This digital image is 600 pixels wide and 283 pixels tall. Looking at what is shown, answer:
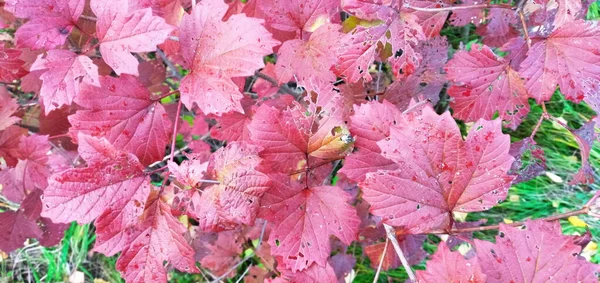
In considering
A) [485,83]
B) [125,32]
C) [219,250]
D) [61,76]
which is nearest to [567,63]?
[485,83]

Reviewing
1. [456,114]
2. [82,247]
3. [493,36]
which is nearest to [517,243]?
[456,114]

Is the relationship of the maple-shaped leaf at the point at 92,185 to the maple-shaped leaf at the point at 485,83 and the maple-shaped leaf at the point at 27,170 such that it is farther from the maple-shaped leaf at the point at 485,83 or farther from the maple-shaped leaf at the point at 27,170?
the maple-shaped leaf at the point at 485,83

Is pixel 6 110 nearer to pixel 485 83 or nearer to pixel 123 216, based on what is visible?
pixel 123 216

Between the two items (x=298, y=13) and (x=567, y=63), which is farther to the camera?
(x=298, y=13)

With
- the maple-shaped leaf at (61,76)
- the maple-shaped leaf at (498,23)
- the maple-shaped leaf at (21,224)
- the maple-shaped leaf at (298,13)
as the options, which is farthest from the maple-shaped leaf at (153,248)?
the maple-shaped leaf at (498,23)

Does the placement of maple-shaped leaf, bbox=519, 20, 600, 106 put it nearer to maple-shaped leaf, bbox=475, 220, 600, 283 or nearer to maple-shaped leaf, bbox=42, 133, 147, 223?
maple-shaped leaf, bbox=475, 220, 600, 283

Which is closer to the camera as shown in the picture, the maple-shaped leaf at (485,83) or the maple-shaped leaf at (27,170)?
the maple-shaped leaf at (485,83)
